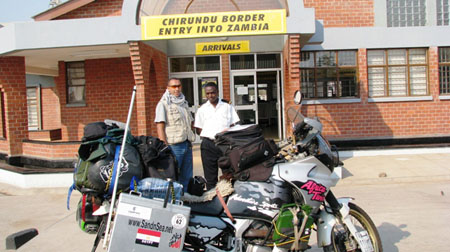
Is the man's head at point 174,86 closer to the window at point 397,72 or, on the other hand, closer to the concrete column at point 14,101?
the concrete column at point 14,101

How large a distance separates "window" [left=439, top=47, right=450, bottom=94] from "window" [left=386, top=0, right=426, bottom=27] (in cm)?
105

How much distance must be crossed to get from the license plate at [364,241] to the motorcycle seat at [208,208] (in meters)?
1.21

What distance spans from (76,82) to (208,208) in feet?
33.6

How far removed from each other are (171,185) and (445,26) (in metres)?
11.1

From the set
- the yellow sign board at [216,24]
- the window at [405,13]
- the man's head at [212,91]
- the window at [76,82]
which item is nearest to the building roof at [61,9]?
the window at [76,82]

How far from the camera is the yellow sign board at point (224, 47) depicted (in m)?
10.1

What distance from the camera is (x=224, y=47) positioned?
33.1 ft

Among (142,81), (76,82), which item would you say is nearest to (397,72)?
(142,81)

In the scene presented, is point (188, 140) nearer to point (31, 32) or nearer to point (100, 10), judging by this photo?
point (31, 32)

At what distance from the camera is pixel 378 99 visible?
11.5 m

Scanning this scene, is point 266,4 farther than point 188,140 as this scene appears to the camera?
Yes

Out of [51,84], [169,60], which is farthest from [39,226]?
[51,84]

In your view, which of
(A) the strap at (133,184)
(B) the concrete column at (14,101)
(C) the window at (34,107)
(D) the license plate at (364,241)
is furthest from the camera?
(C) the window at (34,107)

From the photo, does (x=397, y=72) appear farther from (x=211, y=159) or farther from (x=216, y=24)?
(x=211, y=159)
